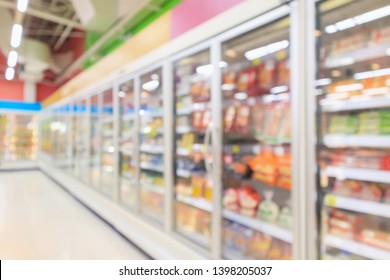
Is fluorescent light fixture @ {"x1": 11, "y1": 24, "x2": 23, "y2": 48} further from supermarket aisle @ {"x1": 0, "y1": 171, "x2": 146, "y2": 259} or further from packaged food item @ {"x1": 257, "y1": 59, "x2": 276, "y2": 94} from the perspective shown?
packaged food item @ {"x1": 257, "y1": 59, "x2": 276, "y2": 94}

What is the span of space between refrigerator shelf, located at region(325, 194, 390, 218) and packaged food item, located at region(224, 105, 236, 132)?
2.97ft

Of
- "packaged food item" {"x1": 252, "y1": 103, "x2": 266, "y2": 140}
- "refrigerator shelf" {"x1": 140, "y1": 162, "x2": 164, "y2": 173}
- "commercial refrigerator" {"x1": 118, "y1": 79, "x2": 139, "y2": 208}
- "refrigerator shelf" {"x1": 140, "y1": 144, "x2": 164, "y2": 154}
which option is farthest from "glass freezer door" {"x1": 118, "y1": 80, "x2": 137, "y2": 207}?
"packaged food item" {"x1": 252, "y1": 103, "x2": 266, "y2": 140}

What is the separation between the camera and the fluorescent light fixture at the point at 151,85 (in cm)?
337

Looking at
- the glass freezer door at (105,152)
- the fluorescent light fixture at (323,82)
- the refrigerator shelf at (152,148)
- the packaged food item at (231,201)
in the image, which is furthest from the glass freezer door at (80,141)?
the fluorescent light fixture at (323,82)

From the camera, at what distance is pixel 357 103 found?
4.76 ft

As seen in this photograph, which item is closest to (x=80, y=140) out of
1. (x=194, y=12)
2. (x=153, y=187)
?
(x=153, y=187)

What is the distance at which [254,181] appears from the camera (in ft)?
7.04

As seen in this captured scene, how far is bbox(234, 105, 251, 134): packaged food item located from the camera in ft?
A: 7.15

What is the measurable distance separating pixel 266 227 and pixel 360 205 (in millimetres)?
614

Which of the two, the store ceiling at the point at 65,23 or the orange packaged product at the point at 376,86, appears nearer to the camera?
the orange packaged product at the point at 376,86

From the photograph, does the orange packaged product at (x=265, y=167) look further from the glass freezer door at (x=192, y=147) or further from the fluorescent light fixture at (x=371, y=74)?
the fluorescent light fixture at (x=371, y=74)

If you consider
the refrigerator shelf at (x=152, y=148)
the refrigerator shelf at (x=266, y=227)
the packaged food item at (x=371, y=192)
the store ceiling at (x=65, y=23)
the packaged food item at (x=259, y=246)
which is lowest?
the packaged food item at (x=259, y=246)

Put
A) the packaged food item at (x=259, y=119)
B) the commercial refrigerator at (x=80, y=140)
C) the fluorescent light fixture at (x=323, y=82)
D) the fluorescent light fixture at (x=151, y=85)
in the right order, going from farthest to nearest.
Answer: the commercial refrigerator at (x=80, y=140) < the fluorescent light fixture at (x=151, y=85) < the packaged food item at (x=259, y=119) < the fluorescent light fixture at (x=323, y=82)

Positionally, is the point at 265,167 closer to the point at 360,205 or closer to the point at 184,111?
the point at 360,205
